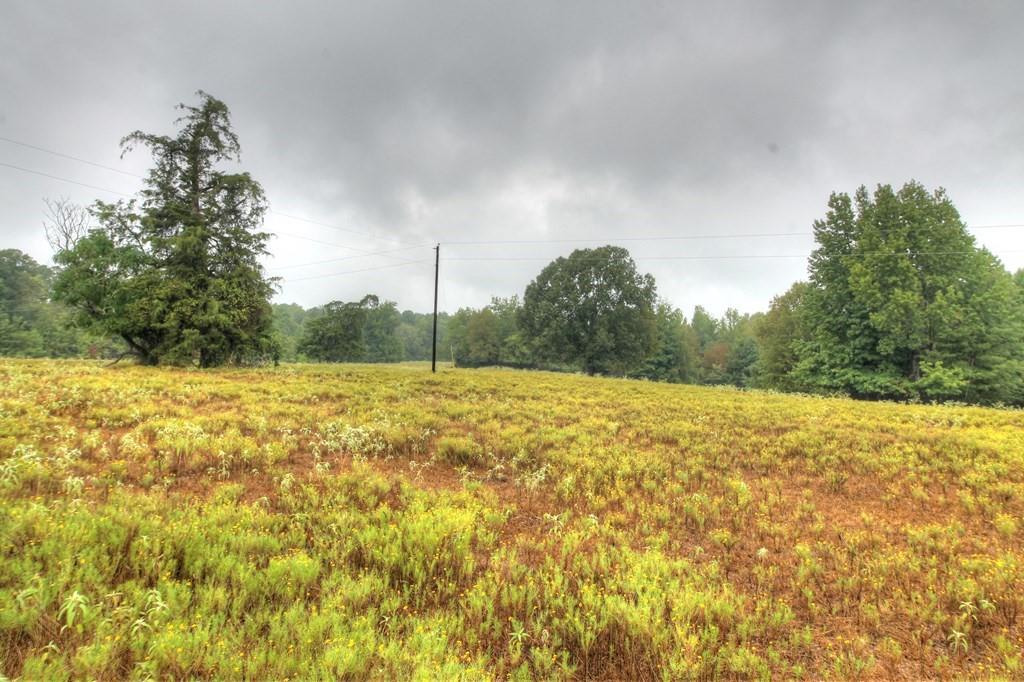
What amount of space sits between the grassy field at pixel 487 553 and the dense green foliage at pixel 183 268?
15579 millimetres

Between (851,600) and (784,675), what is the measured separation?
1876 mm

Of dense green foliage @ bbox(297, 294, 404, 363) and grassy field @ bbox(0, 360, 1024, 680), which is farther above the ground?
dense green foliage @ bbox(297, 294, 404, 363)

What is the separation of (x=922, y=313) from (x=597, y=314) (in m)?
30.1

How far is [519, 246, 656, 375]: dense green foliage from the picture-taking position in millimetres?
51469

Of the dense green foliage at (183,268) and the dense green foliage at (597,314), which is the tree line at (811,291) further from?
the dense green foliage at (597,314)

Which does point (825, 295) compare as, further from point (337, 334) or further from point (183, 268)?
point (337, 334)

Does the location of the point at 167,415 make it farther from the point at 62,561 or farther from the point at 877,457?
the point at 877,457

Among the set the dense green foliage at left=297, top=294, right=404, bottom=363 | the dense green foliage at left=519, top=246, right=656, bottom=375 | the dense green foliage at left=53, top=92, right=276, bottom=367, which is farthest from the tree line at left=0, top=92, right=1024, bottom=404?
the dense green foliage at left=297, top=294, right=404, bottom=363

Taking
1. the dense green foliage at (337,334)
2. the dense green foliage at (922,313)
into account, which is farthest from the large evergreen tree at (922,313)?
the dense green foliage at (337,334)

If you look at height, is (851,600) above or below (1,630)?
below

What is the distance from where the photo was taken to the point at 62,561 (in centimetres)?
394

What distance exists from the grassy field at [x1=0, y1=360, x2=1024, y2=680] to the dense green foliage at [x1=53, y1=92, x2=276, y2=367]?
1558 centimetres

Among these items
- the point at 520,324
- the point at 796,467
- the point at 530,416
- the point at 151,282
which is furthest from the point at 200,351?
the point at 520,324

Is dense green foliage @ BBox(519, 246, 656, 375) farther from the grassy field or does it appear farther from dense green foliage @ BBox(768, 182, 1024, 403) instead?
the grassy field
